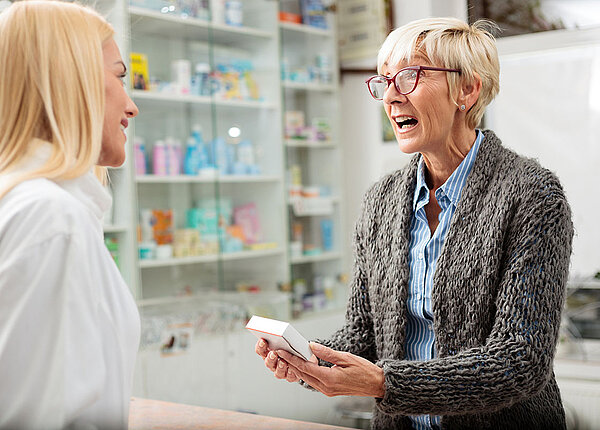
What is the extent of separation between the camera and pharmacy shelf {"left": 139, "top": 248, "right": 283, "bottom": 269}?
3527mm

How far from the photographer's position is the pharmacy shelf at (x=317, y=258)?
425 centimetres

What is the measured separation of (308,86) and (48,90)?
3406 mm

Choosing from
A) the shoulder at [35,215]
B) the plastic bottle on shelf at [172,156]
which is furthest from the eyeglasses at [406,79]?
the plastic bottle on shelf at [172,156]

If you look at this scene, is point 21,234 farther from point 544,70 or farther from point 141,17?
point 544,70

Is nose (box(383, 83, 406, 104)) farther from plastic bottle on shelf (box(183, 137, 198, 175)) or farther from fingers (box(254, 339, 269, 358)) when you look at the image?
plastic bottle on shelf (box(183, 137, 198, 175))

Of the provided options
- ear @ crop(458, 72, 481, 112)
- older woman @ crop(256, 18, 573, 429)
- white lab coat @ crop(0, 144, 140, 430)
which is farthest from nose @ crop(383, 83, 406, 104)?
white lab coat @ crop(0, 144, 140, 430)

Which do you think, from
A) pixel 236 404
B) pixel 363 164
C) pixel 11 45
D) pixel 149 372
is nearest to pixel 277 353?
pixel 11 45

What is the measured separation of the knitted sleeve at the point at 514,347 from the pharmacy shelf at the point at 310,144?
9.47ft

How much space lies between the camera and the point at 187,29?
3.65 m

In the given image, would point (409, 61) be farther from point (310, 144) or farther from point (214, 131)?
point (310, 144)

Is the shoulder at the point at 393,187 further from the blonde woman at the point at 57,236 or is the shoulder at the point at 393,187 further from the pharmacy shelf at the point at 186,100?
the pharmacy shelf at the point at 186,100

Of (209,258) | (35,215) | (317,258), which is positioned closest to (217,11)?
(209,258)

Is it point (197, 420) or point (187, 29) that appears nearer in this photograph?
point (197, 420)

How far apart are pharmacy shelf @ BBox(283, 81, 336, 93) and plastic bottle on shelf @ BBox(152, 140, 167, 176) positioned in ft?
2.99
